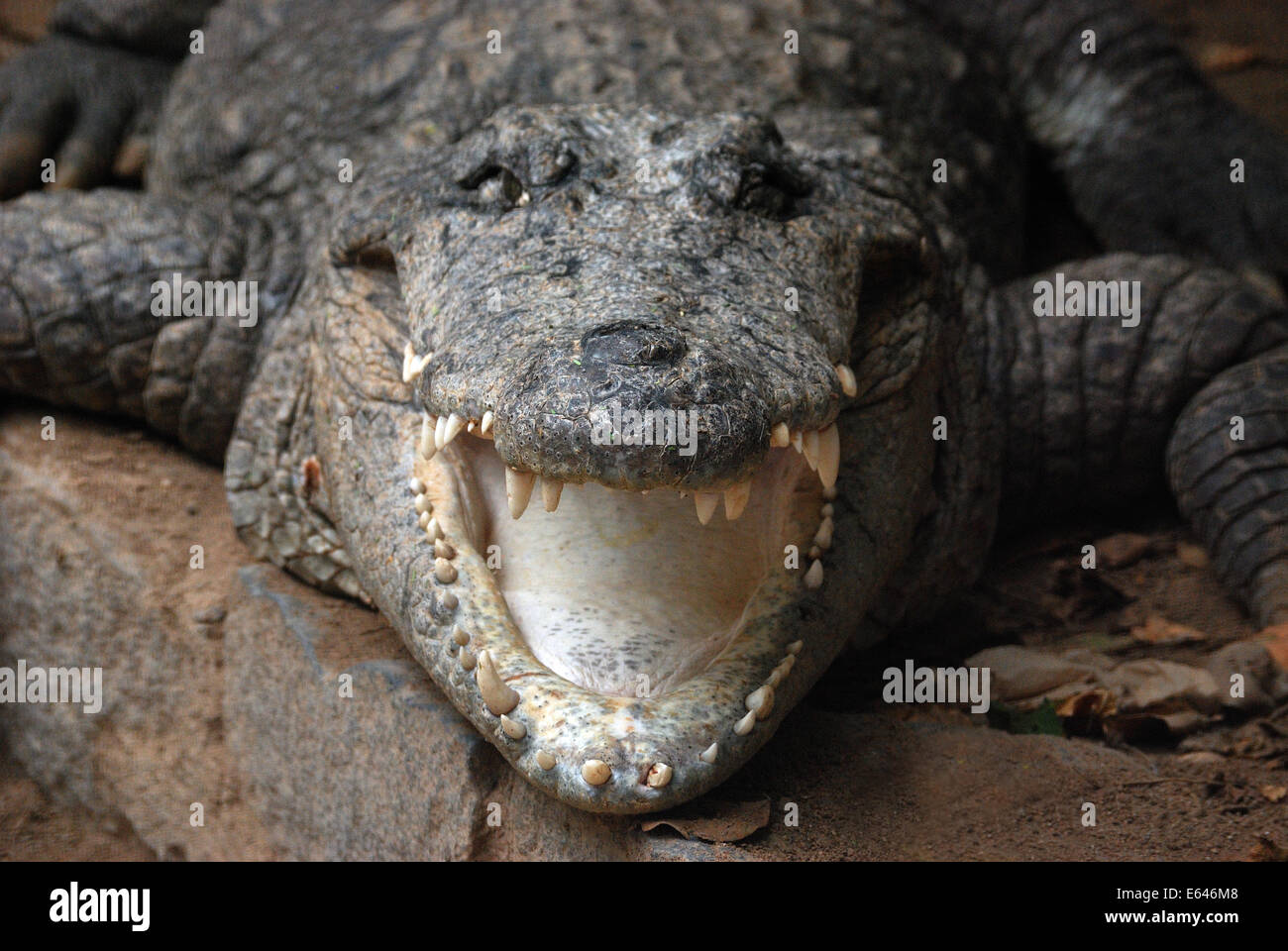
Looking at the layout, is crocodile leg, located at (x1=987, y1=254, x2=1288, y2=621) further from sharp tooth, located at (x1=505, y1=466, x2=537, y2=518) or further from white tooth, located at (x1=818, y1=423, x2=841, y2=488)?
sharp tooth, located at (x1=505, y1=466, x2=537, y2=518)

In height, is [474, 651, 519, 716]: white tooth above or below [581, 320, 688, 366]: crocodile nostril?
below

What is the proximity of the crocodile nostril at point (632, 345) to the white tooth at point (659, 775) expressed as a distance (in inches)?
27.7

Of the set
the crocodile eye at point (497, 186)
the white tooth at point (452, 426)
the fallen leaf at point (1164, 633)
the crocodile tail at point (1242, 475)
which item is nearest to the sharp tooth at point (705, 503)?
the white tooth at point (452, 426)

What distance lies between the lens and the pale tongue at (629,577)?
2.68 meters

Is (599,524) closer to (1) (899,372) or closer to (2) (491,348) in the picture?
(2) (491,348)

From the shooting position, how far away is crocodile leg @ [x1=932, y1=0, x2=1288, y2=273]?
5.05 m

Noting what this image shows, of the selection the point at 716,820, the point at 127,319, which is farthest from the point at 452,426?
the point at 127,319

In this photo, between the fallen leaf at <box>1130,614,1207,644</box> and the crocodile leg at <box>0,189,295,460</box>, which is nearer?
the fallen leaf at <box>1130,614,1207,644</box>

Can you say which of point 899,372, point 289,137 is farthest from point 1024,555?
point 289,137

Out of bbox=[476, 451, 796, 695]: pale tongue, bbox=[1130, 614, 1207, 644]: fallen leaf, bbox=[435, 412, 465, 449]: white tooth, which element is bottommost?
bbox=[1130, 614, 1207, 644]: fallen leaf

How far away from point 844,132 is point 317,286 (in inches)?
63.1

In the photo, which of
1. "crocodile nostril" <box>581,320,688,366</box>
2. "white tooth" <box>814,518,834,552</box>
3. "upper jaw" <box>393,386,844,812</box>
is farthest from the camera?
"white tooth" <box>814,518,834,552</box>

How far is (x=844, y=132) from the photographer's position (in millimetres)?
4035

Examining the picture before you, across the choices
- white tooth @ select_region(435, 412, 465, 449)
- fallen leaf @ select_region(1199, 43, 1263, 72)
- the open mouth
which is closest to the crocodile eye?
the open mouth
